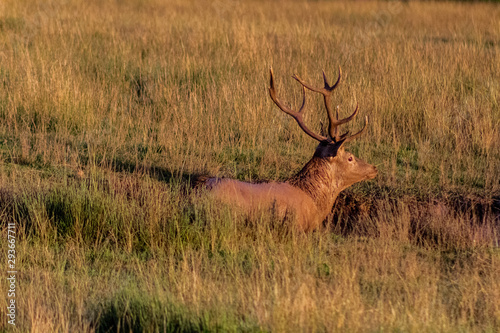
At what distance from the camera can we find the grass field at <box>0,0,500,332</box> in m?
4.14

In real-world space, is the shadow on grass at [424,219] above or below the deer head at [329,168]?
below

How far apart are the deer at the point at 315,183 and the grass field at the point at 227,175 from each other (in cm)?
27

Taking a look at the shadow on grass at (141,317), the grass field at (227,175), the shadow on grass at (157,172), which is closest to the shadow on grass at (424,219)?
the grass field at (227,175)

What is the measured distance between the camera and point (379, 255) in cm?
512

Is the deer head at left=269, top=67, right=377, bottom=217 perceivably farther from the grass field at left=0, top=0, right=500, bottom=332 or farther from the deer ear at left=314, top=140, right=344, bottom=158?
the grass field at left=0, top=0, right=500, bottom=332

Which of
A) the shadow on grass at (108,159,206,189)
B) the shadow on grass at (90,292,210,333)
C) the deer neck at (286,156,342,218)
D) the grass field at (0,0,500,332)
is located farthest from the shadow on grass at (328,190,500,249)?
the shadow on grass at (90,292,210,333)

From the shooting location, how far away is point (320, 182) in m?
6.46

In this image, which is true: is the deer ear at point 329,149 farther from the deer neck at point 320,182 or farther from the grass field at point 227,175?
the grass field at point 227,175

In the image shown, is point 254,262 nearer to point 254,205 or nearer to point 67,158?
point 254,205

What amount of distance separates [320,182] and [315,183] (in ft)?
0.17

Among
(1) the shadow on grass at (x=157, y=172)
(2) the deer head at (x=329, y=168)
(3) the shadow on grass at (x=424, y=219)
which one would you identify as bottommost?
(3) the shadow on grass at (x=424, y=219)

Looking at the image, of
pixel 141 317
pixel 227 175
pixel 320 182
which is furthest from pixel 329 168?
pixel 141 317

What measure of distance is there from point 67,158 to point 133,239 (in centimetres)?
251

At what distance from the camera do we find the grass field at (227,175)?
4137 mm
